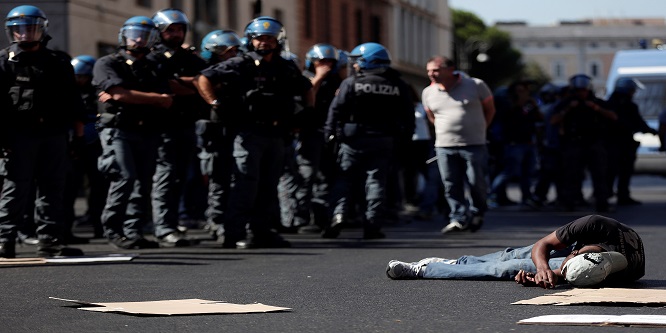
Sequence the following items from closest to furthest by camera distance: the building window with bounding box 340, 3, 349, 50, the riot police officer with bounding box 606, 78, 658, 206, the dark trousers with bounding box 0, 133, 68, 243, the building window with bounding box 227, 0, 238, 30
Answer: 1. the dark trousers with bounding box 0, 133, 68, 243
2. the riot police officer with bounding box 606, 78, 658, 206
3. the building window with bounding box 227, 0, 238, 30
4. the building window with bounding box 340, 3, 349, 50

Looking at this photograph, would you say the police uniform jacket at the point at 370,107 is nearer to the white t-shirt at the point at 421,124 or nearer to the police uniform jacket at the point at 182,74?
the police uniform jacket at the point at 182,74

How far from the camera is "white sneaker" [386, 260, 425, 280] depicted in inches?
358

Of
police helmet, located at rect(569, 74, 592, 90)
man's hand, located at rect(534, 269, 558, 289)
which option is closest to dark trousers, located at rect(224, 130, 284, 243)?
man's hand, located at rect(534, 269, 558, 289)

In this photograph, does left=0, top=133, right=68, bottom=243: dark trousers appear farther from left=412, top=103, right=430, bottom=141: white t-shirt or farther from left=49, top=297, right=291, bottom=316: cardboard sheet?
left=412, top=103, right=430, bottom=141: white t-shirt

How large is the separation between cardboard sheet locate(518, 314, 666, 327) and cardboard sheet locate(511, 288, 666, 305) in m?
0.52

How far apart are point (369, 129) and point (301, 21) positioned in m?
36.0

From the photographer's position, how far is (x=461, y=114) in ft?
48.4

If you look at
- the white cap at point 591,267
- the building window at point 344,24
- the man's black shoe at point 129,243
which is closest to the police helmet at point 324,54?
the man's black shoe at point 129,243

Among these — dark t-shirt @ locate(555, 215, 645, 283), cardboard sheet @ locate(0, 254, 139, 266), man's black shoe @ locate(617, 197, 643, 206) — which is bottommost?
man's black shoe @ locate(617, 197, 643, 206)

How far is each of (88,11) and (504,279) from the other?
24.6m

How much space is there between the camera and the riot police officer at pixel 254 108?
39.8 feet

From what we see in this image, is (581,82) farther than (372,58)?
Yes

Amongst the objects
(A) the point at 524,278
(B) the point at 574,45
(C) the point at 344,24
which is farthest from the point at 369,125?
(B) the point at 574,45

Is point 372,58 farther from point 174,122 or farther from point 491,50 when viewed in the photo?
point 491,50
